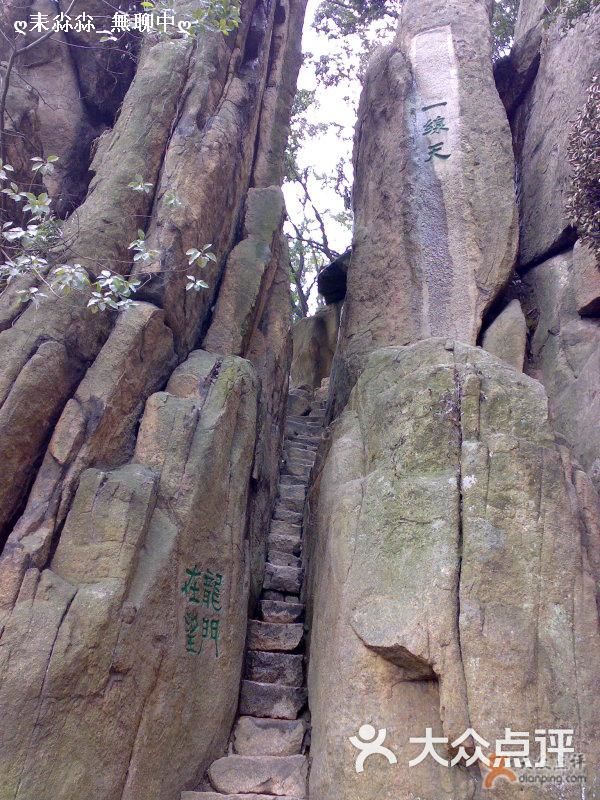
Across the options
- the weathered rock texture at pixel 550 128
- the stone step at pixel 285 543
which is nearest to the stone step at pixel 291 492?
the stone step at pixel 285 543

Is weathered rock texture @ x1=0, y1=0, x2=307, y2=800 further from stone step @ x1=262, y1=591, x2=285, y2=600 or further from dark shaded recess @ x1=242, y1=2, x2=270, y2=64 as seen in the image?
dark shaded recess @ x1=242, y1=2, x2=270, y2=64

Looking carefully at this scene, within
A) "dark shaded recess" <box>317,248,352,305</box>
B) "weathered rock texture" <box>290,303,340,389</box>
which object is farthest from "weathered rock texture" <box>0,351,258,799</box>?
"weathered rock texture" <box>290,303,340,389</box>

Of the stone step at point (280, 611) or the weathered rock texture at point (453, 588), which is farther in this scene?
the stone step at point (280, 611)

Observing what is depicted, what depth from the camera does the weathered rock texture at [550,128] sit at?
414 inches

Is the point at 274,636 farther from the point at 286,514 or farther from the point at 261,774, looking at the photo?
the point at 286,514

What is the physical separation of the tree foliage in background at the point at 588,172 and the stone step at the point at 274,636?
220 inches

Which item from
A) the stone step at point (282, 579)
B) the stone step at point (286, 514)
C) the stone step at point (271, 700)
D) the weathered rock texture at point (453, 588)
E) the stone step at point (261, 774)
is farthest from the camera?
the stone step at point (286, 514)

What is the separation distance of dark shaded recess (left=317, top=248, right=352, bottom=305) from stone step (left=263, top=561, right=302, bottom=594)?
7.43 meters

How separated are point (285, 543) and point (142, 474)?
2.81 metres

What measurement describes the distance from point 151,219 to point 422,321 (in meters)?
4.26

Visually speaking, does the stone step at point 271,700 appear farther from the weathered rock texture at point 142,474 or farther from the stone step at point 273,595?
the stone step at point 273,595

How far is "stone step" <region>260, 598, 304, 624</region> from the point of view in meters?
7.40

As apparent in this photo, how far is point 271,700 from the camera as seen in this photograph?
6570 millimetres

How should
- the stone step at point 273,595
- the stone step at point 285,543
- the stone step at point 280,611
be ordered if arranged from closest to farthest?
the stone step at point 280,611 < the stone step at point 273,595 < the stone step at point 285,543
